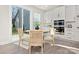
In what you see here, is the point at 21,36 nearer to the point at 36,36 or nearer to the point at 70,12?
the point at 36,36

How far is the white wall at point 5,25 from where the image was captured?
5.24 meters

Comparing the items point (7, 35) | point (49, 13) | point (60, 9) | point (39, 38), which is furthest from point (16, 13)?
point (39, 38)

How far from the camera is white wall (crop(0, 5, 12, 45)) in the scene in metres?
5.24

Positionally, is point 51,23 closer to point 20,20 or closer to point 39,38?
point 20,20

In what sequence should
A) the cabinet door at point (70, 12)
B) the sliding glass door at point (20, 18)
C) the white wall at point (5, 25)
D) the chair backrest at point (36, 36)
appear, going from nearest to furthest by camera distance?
1. the chair backrest at point (36, 36)
2. the white wall at point (5, 25)
3. the sliding glass door at point (20, 18)
4. the cabinet door at point (70, 12)

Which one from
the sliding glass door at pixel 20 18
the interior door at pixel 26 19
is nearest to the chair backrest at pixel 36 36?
the sliding glass door at pixel 20 18

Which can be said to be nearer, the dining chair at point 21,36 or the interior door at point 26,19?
the dining chair at point 21,36

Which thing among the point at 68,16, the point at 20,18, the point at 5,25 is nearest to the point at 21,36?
the point at 5,25

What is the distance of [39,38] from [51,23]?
279 centimetres

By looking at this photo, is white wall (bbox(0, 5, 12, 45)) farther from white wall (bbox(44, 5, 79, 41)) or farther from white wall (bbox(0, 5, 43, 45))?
white wall (bbox(44, 5, 79, 41))

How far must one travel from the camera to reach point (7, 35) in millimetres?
5465

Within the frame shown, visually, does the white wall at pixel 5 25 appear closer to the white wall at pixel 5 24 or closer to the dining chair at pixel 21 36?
the white wall at pixel 5 24

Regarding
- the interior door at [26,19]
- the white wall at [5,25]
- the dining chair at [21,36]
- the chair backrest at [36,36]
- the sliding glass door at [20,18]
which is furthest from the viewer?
the interior door at [26,19]

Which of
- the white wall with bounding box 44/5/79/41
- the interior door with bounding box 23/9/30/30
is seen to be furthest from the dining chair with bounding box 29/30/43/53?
the interior door with bounding box 23/9/30/30
